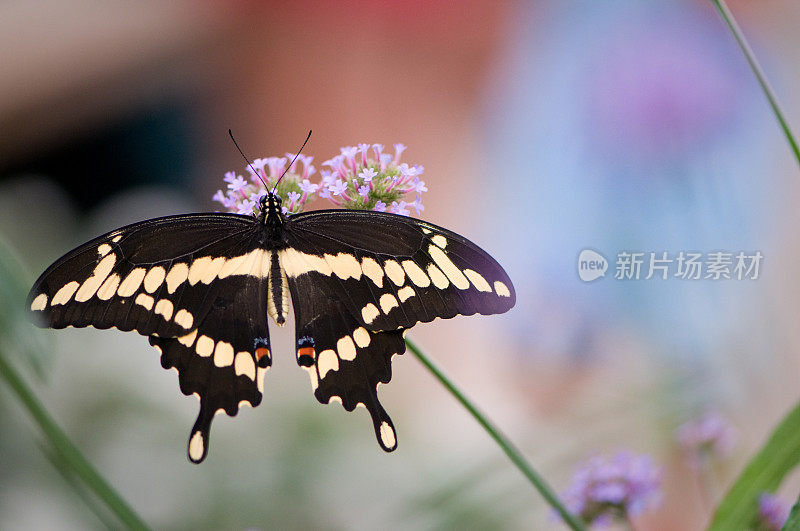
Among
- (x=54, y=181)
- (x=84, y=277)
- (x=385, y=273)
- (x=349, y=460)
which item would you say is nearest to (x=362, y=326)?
(x=385, y=273)

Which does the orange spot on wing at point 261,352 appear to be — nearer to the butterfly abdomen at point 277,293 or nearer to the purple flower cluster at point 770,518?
the butterfly abdomen at point 277,293

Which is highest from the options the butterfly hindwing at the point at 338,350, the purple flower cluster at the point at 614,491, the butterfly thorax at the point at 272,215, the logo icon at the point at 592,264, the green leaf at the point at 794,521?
the butterfly thorax at the point at 272,215

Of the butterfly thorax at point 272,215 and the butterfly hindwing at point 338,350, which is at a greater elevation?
the butterfly thorax at point 272,215

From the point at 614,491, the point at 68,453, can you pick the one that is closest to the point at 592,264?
the point at 614,491

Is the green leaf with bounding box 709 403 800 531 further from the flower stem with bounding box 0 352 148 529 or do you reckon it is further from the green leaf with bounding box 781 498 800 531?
the flower stem with bounding box 0 352 148 529

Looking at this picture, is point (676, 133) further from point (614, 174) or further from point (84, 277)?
point (84, 277)

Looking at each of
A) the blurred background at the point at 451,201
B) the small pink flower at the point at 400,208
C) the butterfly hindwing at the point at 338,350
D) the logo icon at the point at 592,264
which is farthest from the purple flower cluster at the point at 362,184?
the logo icon at the point at 592,264
